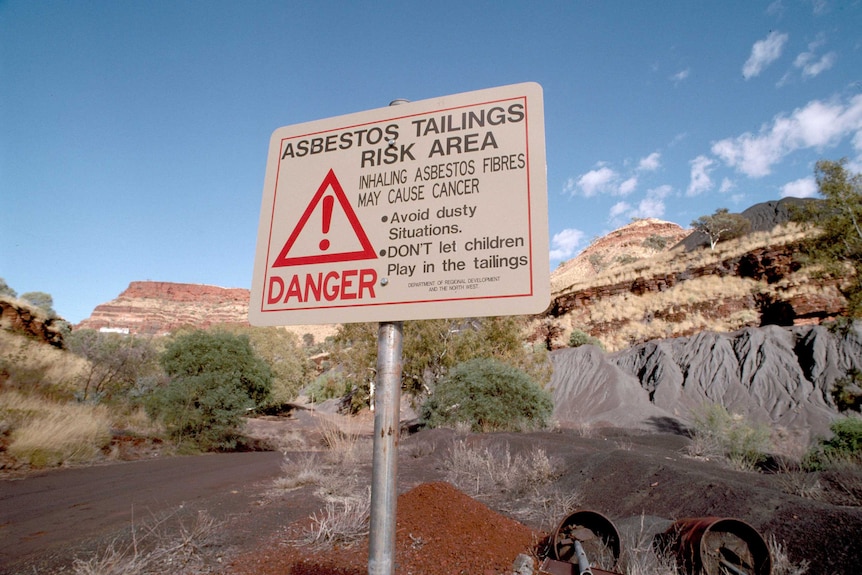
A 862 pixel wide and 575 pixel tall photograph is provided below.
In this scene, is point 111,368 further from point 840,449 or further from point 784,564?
point 840,449

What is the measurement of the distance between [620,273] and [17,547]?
158 ft

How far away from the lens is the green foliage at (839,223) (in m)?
13.4

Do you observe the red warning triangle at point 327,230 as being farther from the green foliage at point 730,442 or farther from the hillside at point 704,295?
the hillside at point 704,295

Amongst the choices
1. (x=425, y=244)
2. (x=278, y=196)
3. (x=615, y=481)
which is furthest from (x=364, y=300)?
(x=615, y=481)

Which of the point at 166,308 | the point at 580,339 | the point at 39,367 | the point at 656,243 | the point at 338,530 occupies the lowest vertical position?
the point at 338,530

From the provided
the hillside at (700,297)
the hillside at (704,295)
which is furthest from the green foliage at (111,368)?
the hillside at (700,297)

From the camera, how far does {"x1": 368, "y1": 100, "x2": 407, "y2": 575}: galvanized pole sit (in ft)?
4.24

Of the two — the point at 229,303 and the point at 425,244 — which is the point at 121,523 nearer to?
the point at 425,244

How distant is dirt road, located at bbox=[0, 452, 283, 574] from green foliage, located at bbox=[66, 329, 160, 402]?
27.5ft

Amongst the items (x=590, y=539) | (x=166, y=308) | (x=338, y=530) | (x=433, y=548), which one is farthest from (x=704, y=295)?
(x=166, y=308)

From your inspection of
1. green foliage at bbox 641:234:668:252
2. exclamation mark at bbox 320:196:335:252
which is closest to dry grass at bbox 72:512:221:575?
exclamation mark at bbox 320:196:335:252

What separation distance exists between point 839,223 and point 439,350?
52.0ft

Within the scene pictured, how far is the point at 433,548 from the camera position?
174 inches

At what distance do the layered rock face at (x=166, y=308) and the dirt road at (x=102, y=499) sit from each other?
91904 mm
